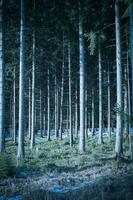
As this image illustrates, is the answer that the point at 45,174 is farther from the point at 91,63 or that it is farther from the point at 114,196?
the point at 91,63

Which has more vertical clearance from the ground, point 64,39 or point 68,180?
point 64,39

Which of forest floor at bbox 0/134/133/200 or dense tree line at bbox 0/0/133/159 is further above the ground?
dense tree line at bbox 0/0/133/159

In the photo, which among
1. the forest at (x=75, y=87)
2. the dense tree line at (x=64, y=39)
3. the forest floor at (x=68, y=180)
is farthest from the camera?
the dense tree line at (x=64, y=39)

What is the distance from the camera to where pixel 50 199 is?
7949 millimetres

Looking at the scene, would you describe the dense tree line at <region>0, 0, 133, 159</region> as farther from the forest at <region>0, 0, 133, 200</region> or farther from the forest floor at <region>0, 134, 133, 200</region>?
the forest floor at <region>0, 134, 133, 200</region>

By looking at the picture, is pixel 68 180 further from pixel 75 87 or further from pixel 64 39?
pixel 75 87

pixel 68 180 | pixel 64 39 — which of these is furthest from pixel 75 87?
pixel 68 180

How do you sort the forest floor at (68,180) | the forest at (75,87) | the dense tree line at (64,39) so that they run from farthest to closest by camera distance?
the dense tree line at (64,39), the forest at (75,87), the forest floor at (68,180)

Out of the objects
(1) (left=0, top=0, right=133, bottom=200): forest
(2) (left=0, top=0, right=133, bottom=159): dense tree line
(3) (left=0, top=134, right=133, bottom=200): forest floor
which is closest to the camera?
(3) (left=0, top=134, right=133, bottom=200): forest floor

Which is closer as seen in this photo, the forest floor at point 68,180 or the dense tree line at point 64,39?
the forest floor at point 68,180

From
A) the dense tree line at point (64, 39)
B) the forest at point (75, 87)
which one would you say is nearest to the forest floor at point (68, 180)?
the forest at point (75, 87)

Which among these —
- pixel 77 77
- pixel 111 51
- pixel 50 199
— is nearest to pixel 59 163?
pixel 50 199

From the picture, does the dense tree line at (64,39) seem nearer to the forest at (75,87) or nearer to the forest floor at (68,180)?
the forest at (75,87)

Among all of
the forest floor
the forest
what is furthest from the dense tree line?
the forest floor
